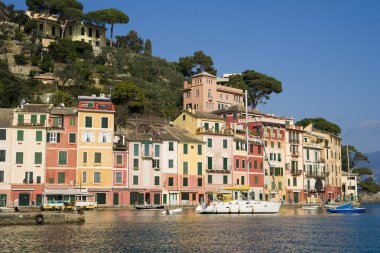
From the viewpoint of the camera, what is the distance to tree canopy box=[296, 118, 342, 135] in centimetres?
13841

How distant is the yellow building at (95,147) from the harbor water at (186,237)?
22.0 metres

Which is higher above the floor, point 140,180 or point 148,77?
point 148,77

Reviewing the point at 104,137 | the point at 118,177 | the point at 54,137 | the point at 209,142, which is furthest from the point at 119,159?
the point at 209,142

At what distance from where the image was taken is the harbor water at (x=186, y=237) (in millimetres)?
36134

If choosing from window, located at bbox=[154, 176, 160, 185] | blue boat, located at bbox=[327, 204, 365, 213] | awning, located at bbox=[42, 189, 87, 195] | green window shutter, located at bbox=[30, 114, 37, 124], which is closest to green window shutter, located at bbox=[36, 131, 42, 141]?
green window shutter, located at bbox=[30, 114, 37, 124]

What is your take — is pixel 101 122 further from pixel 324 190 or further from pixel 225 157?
pixel 324 190

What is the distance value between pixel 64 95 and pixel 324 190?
51557 mm

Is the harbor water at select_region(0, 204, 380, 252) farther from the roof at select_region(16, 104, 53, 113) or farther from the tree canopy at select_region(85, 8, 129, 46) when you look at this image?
the tree canopy at select_region(85, 8, 129, 46)

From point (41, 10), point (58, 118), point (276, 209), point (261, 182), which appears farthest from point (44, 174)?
point (41, 10)

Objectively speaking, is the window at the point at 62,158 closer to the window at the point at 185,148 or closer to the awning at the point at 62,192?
the awning at the point at 62,192

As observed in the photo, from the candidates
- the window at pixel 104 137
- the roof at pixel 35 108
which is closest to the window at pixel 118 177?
the window at pixel 104 137

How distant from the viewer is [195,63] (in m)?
142

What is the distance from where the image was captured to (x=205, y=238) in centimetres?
4162

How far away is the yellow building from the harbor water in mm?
21951
